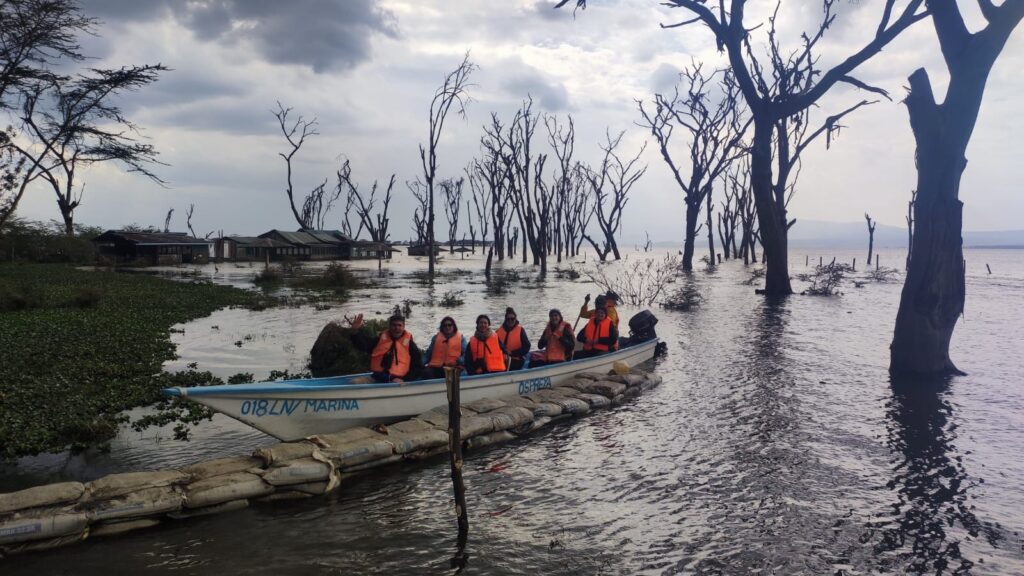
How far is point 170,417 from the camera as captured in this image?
9.79m

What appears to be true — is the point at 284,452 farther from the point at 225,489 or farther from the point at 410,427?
the point at 410,427

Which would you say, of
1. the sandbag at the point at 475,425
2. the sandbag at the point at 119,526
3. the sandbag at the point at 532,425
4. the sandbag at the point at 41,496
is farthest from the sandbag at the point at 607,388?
the sandbag at the point at 41,496

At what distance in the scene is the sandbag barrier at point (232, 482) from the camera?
19.6 ft

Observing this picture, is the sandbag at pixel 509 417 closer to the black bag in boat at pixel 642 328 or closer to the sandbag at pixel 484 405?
the sandbag at pixel 484 405

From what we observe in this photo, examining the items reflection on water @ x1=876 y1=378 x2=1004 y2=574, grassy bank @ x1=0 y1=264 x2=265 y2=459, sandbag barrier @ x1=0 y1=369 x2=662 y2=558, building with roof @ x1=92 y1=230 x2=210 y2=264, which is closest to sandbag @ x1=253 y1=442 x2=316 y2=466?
sandbag barrier @ x1=0 y1=369 x2=662 y2=558

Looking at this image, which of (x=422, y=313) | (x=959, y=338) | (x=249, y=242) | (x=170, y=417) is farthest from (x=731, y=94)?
(x=249, y=242)

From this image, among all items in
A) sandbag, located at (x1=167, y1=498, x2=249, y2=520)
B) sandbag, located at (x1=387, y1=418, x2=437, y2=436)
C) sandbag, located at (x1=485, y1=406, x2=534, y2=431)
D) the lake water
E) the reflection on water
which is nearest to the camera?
the lake water

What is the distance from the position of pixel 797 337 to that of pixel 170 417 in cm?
1779

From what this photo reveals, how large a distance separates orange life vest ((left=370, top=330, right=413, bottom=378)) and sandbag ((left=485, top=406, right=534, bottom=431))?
5.34 ft

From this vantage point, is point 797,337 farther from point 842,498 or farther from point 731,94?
point 731,94

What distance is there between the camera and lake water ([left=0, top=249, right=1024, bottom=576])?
6172mm

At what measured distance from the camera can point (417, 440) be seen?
8695 millimetres

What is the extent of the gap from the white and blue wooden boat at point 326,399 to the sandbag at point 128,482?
34.8 inches

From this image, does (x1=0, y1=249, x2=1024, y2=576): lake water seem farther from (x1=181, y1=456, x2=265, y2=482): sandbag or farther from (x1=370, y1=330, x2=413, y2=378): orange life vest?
(x1=370, y1=330, x2=413, y2=378): orange life vest
